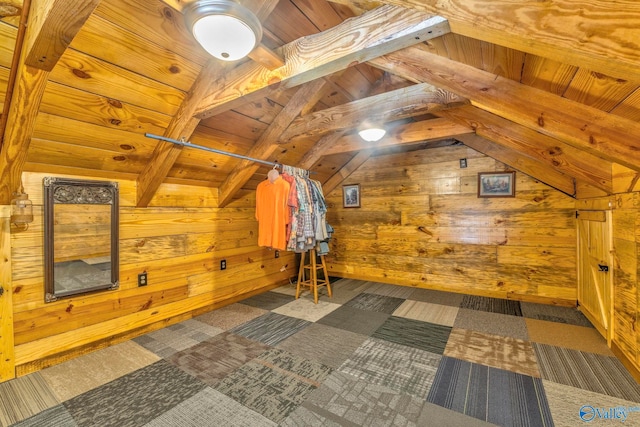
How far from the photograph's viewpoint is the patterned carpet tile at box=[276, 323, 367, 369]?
2.15 metres

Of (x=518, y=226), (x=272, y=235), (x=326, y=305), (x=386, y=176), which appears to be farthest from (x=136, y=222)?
(x=518, y=226)

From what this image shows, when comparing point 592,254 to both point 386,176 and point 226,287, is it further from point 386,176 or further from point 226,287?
point 226,287

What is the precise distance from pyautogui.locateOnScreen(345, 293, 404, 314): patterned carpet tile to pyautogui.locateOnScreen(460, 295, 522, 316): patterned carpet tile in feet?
2.69

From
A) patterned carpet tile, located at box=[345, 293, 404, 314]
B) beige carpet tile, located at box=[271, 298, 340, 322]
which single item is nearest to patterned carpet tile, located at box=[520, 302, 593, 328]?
patterned carpet tile, located at box=[345, 293, 404, 314]

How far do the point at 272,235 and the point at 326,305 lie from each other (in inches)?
46.2

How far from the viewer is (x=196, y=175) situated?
288 centimetres

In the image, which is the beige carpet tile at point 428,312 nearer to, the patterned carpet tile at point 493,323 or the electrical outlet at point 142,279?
the patterned carpet tile at point 493,323

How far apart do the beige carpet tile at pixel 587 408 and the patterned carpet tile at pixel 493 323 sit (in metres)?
0.77

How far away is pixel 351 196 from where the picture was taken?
4.52 m

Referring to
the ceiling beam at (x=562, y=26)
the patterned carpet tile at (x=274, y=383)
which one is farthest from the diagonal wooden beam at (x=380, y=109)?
the patterned carpet tile at (x=274, y=383)

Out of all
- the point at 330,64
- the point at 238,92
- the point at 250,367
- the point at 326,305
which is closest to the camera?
the point at 330,64

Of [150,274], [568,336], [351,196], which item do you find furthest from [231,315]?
[568,336]

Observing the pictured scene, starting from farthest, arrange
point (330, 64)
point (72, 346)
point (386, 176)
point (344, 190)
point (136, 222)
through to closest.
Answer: point (344, 190)
point (386, 176)
point (136, 222)
point (72, 346)
point (330, 64)

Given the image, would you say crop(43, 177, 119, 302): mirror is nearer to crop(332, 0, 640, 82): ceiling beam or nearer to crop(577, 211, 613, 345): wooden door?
crop(332, 0, 640, 82): ceiling beam
